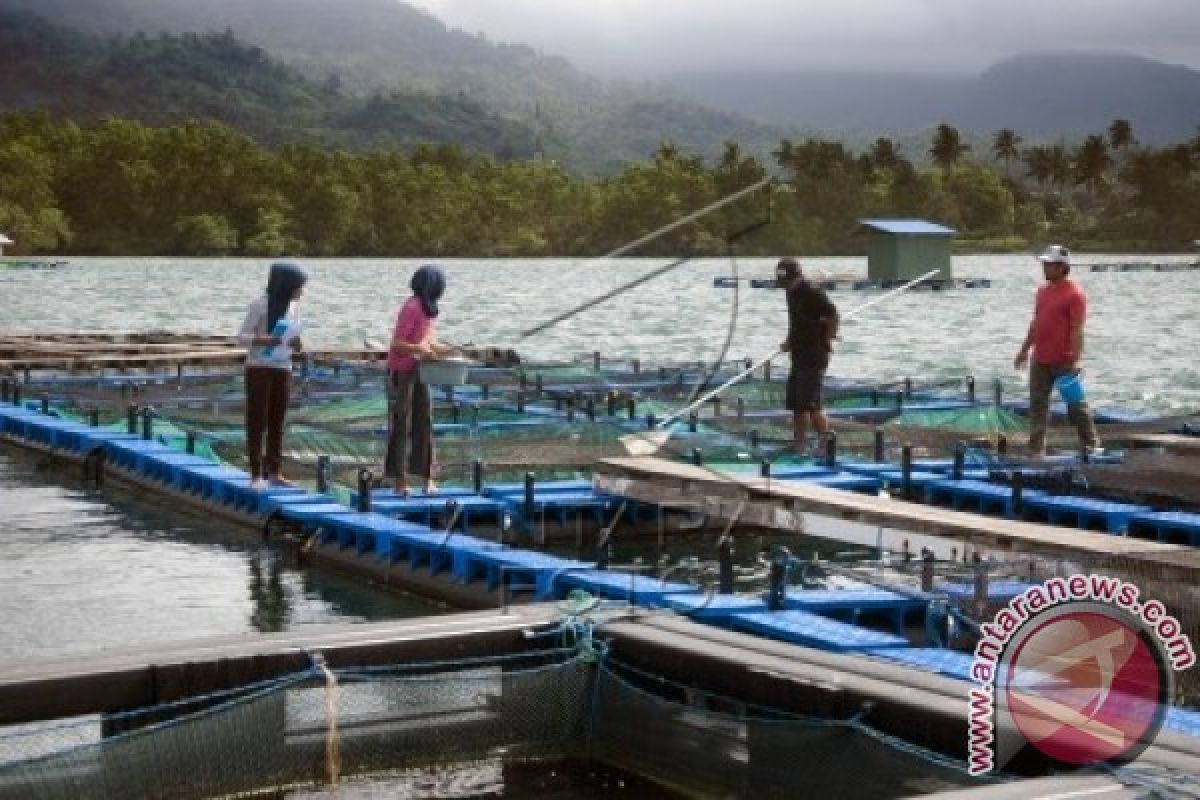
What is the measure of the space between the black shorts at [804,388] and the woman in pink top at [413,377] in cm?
373

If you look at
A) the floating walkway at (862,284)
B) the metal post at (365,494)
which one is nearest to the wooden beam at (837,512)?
the metal post at (365,494)

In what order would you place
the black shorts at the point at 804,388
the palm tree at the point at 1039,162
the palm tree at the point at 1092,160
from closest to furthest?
the black shorts at the point at 804,388, the palm tree at the point at 1092,160, the palm tree at the point at 1039,162

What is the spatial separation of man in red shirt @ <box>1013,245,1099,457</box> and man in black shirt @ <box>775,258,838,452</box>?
1.58m

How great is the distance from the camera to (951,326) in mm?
77750

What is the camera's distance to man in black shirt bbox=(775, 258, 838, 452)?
693 inches

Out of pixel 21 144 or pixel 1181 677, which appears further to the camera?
pixel 21 144

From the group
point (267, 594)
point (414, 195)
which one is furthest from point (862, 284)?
point (414, 195)

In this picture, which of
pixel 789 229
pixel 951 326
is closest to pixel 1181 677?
pixel 951 326

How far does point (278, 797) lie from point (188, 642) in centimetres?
85

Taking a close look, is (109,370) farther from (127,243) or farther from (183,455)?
(127,243)

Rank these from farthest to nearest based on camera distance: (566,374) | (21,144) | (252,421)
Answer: (21,144), (566,374), (252,421)

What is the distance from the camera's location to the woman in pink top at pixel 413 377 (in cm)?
1431
